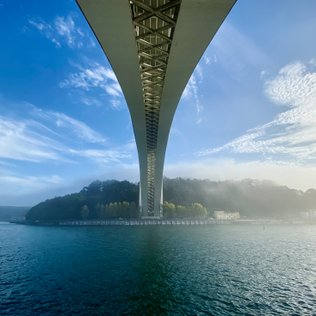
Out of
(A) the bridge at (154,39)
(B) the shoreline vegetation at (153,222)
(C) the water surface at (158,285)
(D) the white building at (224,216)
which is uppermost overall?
(A) the bridge at (154,39)

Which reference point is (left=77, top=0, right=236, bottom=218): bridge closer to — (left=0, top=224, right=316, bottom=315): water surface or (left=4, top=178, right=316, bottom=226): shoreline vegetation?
(left=0, top=224, right=316, bottom=315): water surface

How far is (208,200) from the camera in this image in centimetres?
12338

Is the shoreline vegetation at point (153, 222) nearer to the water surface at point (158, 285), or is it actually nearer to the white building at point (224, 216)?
the white building at point (224, 216)

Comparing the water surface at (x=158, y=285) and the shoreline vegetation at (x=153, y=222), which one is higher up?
the shoreline vegetation at (x=153, y=222)

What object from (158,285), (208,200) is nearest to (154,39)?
(158,285)

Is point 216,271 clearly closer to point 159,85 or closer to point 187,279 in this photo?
point 187,279

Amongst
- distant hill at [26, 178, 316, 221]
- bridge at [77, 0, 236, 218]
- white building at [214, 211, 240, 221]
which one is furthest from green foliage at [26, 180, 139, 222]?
bridge at [77, 0, 236, 218]

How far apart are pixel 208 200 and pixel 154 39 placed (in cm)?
11518

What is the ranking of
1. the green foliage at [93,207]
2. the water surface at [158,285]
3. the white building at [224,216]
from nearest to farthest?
the water surface at [158,285] < the green foliage at [93,207] < the white building at [224,216]

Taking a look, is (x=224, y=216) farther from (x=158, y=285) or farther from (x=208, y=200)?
(x=158, y=285)

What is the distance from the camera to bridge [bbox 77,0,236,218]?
973cm

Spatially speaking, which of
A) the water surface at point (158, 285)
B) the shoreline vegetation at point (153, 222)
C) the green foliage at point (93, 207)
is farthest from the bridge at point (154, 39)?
the green foliage at point (93, 207)

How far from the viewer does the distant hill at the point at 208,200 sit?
353ft

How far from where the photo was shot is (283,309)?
13.4m
